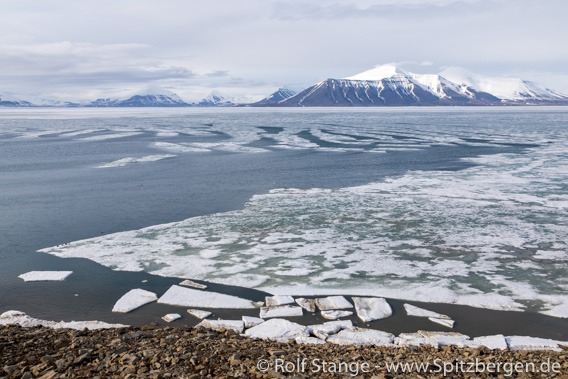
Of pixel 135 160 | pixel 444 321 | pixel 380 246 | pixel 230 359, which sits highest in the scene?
pixel 135 160

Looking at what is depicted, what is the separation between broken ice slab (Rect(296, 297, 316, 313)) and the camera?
Answer: 8.14 meters

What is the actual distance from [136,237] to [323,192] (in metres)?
7.96

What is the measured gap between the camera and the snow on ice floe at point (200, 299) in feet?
27.4

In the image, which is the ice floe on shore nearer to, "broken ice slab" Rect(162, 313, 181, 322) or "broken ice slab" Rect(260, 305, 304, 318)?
"broken ice slab" Rect(260, 305, 304, 318)

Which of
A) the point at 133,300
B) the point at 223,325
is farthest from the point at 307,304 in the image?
the point at 133,300

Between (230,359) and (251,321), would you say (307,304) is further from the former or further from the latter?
(230,359)

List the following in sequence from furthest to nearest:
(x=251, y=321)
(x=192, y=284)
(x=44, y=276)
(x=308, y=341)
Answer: (x=44, y=276) → (x=192, y=284) → (x=251, y=321) → (x=308, y=341)

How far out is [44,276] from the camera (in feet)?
31.5

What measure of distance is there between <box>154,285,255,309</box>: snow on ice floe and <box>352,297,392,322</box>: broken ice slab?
6.29 ft

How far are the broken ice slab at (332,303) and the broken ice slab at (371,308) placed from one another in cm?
19

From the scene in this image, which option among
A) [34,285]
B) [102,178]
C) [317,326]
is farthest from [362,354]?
[102,178]

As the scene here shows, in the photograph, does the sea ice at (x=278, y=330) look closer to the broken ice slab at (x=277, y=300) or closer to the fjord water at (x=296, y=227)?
the broken ice slab at (x=277, y=300)

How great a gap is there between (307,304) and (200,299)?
1999 millimetres

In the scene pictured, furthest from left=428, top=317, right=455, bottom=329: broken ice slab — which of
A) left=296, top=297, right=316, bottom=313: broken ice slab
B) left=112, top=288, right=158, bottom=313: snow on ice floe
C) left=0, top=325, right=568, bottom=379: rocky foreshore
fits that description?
left=112, top=288, right=158, bottom=313: snow on ice floe
